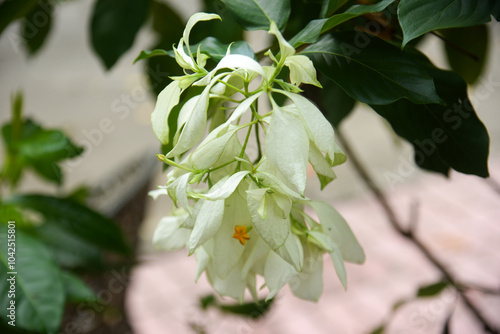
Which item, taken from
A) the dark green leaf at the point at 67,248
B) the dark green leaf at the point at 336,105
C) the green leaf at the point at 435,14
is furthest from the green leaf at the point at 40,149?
the green leaf at the point at 435,14

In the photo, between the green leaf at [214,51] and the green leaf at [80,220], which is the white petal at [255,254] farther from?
the green leaf at [80,220]

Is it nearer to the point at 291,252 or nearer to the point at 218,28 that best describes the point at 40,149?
the point at 218,28

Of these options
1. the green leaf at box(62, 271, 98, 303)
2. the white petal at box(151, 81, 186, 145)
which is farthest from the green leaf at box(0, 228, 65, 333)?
the white petal at box(151, 81, 186, 145)

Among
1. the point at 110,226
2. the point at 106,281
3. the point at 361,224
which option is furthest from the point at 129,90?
the point at 110,226

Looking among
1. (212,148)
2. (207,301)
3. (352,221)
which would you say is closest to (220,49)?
(212,148)

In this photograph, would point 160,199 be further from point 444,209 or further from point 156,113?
Result: point 156,113

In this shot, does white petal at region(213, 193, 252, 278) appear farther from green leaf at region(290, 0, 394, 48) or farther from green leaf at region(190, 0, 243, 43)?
green leaf at region(190, 0, 243, 43)

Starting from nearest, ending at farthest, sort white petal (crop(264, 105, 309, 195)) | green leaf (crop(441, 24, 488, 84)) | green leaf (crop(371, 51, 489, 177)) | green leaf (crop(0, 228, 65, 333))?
white petal (crop(264, 105, 309, 195))
green leaf (crop(371, 51, 489, 177))
green leaf (crop(0, 228, 65, 333))
green leaf (crop(441, 24, 488, 84))
